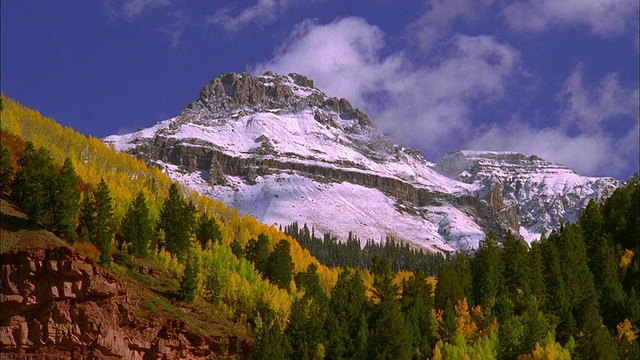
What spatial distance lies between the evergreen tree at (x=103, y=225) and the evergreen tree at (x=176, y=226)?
35.7 ft

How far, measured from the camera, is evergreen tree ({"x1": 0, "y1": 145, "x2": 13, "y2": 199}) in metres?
82.7

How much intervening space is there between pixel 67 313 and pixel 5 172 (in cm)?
1950

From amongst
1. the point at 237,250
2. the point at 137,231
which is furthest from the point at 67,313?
the point at 237,250

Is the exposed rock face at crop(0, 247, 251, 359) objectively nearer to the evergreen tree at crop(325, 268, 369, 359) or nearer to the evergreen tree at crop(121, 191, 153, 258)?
the evergreen tree at crop(121, 191, 153, 258)

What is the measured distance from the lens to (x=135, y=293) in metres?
83.7

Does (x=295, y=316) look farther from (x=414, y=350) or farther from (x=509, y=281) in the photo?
(x=509, y=281)

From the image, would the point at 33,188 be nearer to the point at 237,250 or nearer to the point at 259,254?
the point at 237,250

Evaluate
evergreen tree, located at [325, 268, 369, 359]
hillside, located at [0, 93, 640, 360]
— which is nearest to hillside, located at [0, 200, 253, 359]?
hillside, located at [0, 93, 640, 360]

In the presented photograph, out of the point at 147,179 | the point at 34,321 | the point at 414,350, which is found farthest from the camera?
the point at 147,179

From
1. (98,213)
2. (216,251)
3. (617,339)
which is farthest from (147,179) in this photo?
(617,339)

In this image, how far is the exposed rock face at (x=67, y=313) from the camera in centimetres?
7050

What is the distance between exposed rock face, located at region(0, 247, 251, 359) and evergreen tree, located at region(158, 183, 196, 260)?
25.2 m

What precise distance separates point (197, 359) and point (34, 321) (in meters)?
21.4

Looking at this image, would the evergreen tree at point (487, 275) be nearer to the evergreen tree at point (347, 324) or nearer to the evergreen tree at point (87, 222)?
the evergreen tree at point (347, 324)
